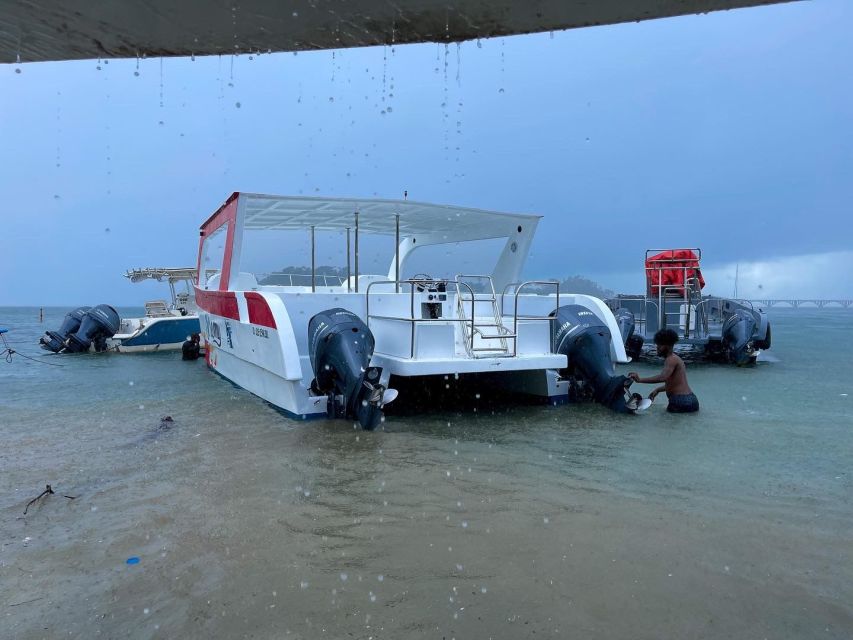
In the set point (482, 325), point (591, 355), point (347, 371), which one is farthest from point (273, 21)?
point (591, 355)

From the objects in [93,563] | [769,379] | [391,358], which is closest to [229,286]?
[391,358]

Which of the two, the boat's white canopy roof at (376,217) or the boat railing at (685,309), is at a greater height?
the boat's white canopy roof at (376,217)

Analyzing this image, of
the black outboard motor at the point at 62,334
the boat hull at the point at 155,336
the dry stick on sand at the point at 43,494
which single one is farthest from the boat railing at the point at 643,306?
the black outboard motor at the point at 62,334

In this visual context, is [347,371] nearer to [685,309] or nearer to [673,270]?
[685,309]

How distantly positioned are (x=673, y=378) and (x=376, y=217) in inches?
189

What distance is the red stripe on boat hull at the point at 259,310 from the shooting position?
21.8 feet

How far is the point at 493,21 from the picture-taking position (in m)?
1.54

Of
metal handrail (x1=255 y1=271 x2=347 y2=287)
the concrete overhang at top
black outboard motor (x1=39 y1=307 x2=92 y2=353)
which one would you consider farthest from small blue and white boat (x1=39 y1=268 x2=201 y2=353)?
the concrete overhang at top

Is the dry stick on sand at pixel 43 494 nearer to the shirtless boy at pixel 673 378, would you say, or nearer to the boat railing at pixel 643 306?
the shirtless boy at pixel 673 378

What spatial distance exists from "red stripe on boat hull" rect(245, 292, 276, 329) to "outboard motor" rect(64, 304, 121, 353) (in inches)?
576

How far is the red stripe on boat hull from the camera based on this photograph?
663cm

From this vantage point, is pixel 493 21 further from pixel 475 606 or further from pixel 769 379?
pixel 769 379

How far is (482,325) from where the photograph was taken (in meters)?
7.24

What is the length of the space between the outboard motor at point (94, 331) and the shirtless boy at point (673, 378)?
59.5ft
